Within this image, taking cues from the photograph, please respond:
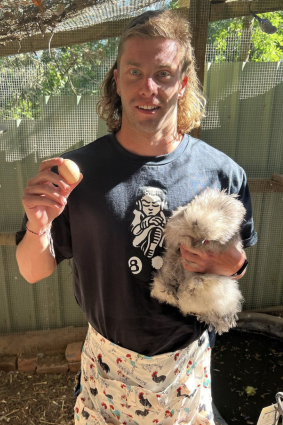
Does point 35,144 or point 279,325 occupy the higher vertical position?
point 35,144

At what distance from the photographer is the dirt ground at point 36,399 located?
267 centimetres

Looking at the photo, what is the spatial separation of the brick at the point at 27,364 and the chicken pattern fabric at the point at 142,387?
5.88 ft

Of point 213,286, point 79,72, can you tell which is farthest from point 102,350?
point 79,72

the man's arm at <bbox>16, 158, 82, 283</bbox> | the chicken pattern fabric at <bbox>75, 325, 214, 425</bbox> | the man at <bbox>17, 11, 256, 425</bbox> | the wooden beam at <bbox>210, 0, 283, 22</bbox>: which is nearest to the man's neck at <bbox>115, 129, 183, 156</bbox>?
the man at <bbox>17, 11, 256, 425</bbox>

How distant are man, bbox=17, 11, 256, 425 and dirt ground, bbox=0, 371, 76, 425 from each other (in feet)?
4.80

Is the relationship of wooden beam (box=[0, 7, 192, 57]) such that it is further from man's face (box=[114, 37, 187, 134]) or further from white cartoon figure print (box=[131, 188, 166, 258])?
white cartoon figure print (box=[131, 188, 166, 258])

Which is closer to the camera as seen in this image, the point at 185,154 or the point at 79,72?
the point at 185,154

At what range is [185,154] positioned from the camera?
1389 millimetres

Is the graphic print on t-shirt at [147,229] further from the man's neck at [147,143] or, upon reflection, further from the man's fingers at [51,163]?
the man's fingers at [51,163]

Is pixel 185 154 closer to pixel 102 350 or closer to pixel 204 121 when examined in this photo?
pixel 102 350

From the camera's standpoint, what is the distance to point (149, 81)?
1282 millimetres

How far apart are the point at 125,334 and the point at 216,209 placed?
618 millimetres

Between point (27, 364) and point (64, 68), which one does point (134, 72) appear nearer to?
point (64, 68)

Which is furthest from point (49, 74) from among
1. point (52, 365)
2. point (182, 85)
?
point (52, 365)
